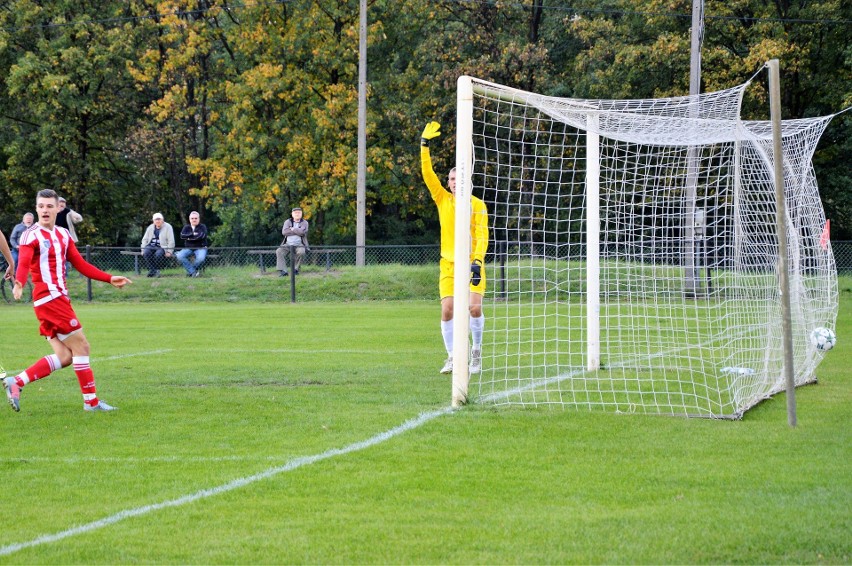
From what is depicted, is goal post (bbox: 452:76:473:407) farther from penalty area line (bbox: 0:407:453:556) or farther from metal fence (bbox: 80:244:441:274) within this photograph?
metal fence (bbox: 80:244:441:274)

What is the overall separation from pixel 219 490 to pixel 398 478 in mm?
1058

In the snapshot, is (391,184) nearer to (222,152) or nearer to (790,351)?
(222,152)

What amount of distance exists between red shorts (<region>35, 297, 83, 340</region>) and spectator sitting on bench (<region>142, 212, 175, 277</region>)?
18749mm

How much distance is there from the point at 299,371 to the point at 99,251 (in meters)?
18.5

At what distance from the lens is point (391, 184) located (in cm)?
4047

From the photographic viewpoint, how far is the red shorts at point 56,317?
8.83 metres

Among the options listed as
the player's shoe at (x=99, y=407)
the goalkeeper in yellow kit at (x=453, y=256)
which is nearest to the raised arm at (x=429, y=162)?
the goalkeeper in yellow kit at (x=453, y=256)

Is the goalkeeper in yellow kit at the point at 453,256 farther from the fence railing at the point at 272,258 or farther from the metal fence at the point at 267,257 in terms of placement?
the metal fence at the point at 267,257

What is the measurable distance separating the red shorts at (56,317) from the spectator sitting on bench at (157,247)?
18.7 meters

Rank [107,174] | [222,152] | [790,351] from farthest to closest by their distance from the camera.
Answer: [107,174]
[222,152]
[790,351]

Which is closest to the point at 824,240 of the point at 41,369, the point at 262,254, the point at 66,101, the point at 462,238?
the point at 462,238

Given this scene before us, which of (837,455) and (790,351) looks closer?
(837,455)

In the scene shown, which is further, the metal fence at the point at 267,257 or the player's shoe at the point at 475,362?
the metal fence at the point at 267,257

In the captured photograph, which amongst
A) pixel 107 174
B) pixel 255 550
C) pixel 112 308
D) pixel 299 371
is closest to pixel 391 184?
pixel 107 174
